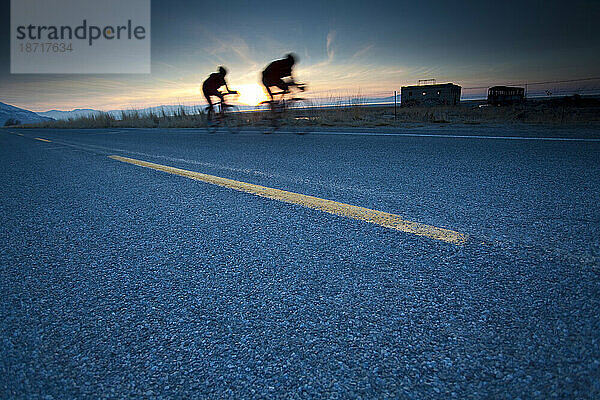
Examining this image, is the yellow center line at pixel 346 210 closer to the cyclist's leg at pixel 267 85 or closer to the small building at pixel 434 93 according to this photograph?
the cyclist's leg at pixel 267 85

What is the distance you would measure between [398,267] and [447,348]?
44 cm

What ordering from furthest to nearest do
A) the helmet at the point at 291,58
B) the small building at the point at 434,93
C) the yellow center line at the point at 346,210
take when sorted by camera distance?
the small building at the point at 434,93, the helmet at the point at 291,58, the yellow center line at the point at 346,210

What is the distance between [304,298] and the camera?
112cm

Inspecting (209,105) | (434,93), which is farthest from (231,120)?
(434,93)

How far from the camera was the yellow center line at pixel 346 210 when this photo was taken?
1583mm

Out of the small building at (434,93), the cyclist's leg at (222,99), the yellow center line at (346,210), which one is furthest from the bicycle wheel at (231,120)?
the small building at (434,93)

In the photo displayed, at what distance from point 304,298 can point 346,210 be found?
0.97 m

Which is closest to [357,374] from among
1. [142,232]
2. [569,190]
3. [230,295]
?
[230,295]

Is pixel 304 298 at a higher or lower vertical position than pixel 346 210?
lower

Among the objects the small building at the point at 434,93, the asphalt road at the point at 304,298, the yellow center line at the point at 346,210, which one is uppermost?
the small building at the point at 434,93

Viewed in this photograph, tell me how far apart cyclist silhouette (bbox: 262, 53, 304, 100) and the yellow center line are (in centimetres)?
643

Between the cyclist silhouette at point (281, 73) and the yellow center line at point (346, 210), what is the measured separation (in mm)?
6435

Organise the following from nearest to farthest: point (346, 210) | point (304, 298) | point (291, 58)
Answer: point (304, 298)
point (346, 210)
point (291, 58)

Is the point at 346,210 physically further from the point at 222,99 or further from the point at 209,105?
the point at 209,105
